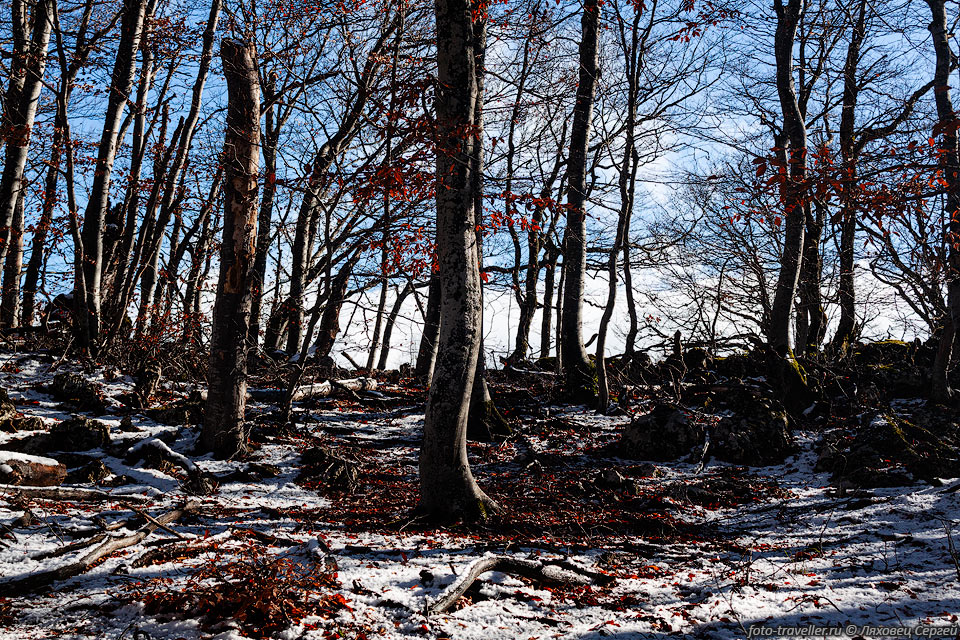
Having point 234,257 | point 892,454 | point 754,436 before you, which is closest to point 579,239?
point 754,436

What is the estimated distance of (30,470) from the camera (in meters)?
5.56

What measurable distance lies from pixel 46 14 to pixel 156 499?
31.2 feet

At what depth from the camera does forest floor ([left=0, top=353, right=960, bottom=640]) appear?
3.33 meters

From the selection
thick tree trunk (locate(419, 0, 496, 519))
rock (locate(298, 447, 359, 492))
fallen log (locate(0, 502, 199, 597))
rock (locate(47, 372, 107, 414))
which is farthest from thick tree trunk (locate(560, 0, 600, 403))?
fallen log (locate(0, 502, 199, 597))

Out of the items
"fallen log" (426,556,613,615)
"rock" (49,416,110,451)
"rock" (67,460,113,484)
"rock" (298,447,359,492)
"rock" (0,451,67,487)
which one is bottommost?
"fallen log" (426,556,613,615)

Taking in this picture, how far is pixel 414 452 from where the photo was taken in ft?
28.6

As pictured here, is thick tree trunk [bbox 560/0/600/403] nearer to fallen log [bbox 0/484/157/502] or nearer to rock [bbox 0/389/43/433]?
fallen log [bbox 0/484/157/502]

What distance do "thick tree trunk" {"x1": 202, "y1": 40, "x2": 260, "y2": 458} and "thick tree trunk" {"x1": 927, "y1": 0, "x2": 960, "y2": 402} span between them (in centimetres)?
949

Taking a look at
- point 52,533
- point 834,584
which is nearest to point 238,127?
point 52,533

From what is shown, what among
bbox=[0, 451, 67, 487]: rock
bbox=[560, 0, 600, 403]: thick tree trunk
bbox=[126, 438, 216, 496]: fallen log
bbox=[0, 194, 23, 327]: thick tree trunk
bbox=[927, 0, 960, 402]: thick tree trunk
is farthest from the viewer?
bbox=[0, 194, 23, 327]: thick tree trunk

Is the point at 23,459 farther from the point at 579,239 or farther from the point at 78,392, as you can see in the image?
the point at 579,239

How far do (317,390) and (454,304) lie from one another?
606 cm

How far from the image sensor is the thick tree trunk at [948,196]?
8.27 meters

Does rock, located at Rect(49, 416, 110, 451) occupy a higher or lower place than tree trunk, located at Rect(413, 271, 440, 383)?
lower
